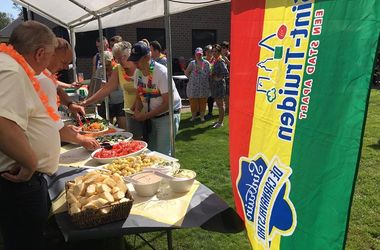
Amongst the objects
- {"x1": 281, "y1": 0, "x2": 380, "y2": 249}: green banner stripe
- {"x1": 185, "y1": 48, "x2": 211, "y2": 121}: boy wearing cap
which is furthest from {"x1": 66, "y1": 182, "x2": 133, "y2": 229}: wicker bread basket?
{"x1": 185, "y1": 48, "x2": 211, "y2": 121}: boy wearing cap

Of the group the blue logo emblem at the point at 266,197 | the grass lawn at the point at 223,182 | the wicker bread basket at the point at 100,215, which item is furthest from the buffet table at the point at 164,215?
the grass lawn at the point at 223,182

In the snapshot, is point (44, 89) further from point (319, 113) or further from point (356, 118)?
point (356, 118)

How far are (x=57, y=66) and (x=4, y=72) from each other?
1355 mm

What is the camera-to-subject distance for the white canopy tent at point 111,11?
2.91 metres

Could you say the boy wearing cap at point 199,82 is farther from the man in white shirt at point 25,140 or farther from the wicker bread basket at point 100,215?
the wicker bread basket at point 100,215

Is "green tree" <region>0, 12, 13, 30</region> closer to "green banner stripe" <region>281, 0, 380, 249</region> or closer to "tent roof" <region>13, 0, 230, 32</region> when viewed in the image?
"tent roof" <region>13, 0, 230, 32</region>

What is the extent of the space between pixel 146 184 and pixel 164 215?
247 mm

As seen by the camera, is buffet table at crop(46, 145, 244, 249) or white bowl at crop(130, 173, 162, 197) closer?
buffet table at crop(46, 145, 244, 249)

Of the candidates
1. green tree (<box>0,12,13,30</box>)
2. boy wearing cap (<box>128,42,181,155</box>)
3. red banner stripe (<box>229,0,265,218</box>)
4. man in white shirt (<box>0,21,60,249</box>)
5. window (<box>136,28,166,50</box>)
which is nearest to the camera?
man in white shirt (<box>0,21,60,249</box>)

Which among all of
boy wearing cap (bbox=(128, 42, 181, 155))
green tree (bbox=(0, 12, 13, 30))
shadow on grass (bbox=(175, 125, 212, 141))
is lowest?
shadow on grass (bbox=(175, 125, 212, 141))

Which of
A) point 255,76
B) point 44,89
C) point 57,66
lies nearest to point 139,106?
point 57,66

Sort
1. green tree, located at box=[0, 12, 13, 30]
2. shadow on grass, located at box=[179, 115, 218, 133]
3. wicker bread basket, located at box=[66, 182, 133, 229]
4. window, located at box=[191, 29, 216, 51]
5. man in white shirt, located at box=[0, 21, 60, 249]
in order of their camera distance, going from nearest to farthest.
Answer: man in white shirt, located at box=[0, 21, 60, 249], wicker bread basket, located at box=[66, 182, 133, 229], shadow on grass, located at box=[179, 115, 218, 133], window, located at box=[191, 29, 216, 51], green tree, located at box=[0, 12, 13, 30]

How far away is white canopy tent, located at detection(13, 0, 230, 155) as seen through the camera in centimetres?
291

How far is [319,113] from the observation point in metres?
1.33
